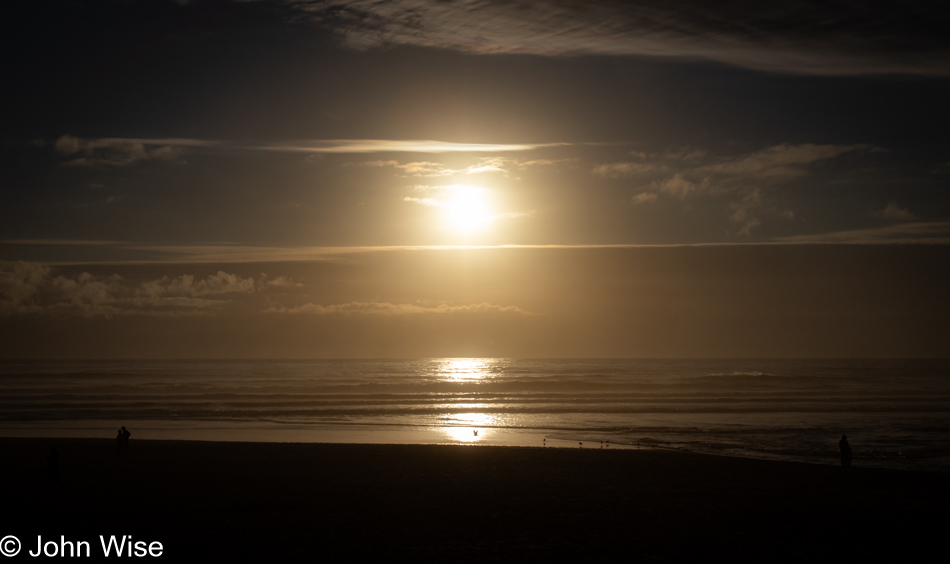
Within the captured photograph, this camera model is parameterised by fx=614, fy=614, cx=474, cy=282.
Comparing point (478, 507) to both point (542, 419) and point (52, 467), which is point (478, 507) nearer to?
point (52, 467)

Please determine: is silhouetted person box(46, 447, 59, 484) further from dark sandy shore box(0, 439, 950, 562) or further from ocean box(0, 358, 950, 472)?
ocean box(0, 358, 950, 472)

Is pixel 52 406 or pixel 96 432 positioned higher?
pixel 52 406

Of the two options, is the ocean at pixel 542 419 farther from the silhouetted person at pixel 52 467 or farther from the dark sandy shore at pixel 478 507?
the silhouetted person at pixel 52 467

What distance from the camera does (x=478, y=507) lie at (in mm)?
15695

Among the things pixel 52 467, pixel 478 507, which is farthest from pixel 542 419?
pixel 52 467

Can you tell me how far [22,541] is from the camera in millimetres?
12328

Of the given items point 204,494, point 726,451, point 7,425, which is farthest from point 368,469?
point 7,425

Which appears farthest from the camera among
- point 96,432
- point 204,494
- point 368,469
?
point 96,432

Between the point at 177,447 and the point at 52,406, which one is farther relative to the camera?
the point at 52,406

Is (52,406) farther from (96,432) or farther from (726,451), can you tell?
(726,451)

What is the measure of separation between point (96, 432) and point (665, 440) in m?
31.9

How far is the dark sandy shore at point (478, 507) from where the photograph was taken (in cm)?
1209

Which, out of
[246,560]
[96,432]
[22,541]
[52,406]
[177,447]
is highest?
[52,406]

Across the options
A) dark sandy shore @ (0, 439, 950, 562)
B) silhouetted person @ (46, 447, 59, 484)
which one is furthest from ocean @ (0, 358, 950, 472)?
silhouetted person @ (46, 447, 59, 484)
